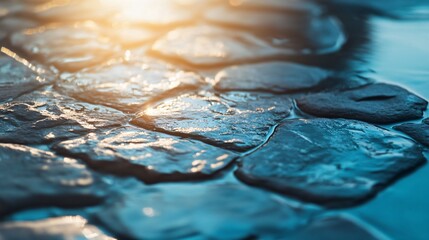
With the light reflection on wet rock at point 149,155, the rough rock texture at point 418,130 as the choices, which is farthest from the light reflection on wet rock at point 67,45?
the rough rock texture at point 418,130

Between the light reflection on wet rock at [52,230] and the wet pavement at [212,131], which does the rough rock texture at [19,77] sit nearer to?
the wet pavement at [212,131]

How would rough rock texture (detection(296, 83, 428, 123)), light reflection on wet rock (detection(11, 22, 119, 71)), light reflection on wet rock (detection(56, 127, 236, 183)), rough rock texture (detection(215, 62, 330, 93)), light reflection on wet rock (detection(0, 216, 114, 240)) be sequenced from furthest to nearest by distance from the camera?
1. light reflection on wet rock (detection(11, 22, 119, 71))
2. rough rock texture (detection(215, 62, 330, 93))
3. rough rock texture (detection(296, 83, 428, 123))
4. light reflection on wet rock (detection(56, 127, 236, 183))
5. light reflection on wet rock (detection(0, 216, 114, 240))

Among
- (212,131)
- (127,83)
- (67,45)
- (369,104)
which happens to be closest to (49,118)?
(127,83)

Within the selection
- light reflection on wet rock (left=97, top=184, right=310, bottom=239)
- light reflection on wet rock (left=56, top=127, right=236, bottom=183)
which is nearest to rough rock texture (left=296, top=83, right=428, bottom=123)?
light reflection on wet rock (left=56, top=127, right=236, bottom=183)

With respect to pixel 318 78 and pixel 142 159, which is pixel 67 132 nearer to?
pixel 142 159

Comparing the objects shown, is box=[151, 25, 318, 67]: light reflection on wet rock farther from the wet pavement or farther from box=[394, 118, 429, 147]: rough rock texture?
box=[394, 118, 429, 147]: rough rock texture

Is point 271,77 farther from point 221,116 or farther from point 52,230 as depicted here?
point 52,230
